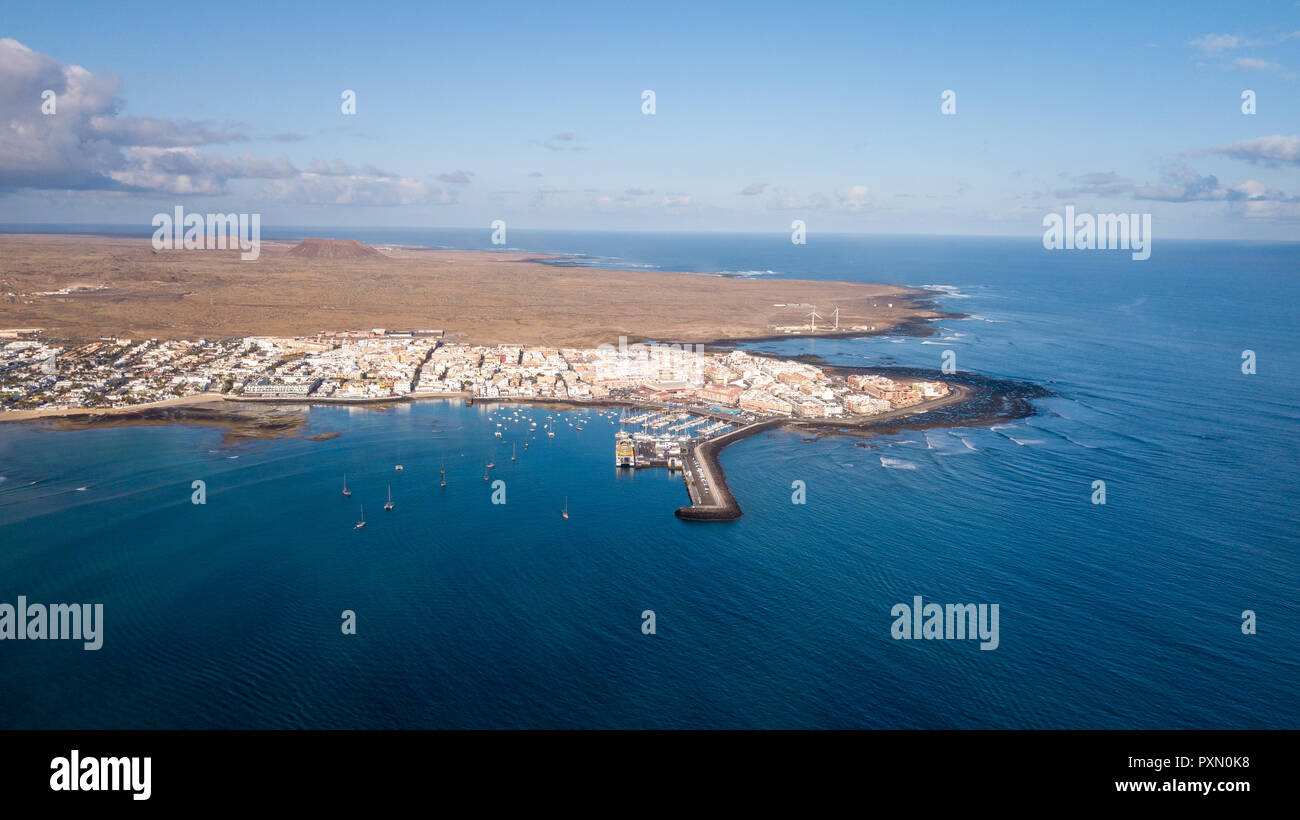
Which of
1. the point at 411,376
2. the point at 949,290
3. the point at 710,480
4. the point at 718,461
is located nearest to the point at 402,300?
the point at 411,376

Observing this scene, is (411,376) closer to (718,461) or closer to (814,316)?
(718,461)

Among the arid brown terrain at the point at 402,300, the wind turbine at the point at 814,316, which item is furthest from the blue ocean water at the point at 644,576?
the wind turbine at the point at 814,316

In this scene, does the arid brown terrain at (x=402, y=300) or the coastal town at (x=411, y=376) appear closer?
the coastal town at (x=411, y=376)

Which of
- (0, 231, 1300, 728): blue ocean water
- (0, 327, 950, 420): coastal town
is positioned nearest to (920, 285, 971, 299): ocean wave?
(0, 327, 950, 420): coastal town

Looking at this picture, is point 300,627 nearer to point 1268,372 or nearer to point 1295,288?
point 1268,372

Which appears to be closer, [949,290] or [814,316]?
[814,316]

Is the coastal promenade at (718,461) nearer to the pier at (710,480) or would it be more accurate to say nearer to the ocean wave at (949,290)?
the pier at (710,480)
